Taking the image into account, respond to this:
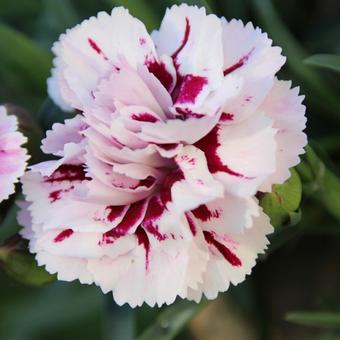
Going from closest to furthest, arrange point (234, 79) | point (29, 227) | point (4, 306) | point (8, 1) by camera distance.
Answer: point (234, 79), point (29, 227), point (8, 1), point (4, 306)

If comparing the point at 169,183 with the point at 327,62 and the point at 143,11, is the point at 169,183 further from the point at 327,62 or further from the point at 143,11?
the point at 143,11

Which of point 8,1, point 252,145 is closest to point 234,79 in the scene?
point 252,145

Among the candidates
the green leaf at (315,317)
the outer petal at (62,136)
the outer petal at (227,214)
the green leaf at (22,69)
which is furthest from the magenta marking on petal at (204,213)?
the green leaf at (22,69)

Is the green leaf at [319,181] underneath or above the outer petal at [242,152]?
underneath

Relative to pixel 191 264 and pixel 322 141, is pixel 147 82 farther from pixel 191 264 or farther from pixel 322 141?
pixel 322 141

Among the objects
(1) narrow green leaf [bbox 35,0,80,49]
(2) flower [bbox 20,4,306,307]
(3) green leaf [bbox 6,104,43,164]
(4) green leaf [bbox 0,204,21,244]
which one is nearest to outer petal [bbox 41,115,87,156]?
(2) flower [bbox 20,4,306,307]

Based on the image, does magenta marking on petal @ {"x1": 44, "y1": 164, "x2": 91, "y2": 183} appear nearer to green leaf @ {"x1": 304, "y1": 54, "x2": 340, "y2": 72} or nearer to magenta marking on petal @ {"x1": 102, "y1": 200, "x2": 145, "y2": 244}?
magenta marking on petal @ {"x1": 102, "y1": 200, "x2": 145, "y2": 244}

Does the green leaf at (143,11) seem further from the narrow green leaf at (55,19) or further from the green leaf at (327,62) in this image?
the green leaf at (327,62)
